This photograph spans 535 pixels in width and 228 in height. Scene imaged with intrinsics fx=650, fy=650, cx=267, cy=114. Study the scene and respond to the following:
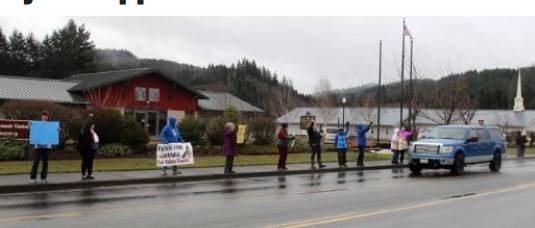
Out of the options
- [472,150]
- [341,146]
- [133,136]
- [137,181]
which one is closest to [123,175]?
[137,181]

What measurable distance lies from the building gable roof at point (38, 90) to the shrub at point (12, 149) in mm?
23688

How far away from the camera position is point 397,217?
1077cm

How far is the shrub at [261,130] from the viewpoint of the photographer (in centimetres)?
3250

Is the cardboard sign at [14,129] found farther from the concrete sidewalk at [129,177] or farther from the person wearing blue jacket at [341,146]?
the person wearing blue jacket at [341,146]

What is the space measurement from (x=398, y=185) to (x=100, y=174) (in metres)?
8.02

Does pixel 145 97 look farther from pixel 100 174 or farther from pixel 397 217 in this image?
pixel 397 217

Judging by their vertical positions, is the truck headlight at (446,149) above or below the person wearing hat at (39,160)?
above

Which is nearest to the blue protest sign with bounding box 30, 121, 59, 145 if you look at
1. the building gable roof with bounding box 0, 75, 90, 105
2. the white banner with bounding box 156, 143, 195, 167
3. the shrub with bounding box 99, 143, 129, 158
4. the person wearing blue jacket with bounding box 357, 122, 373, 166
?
the white banner with bounding box 156, 143, 195, 167

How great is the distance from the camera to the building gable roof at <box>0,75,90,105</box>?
151 feet

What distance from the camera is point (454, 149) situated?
21.5 m

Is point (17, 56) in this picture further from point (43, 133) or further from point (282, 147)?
point (43, 133)

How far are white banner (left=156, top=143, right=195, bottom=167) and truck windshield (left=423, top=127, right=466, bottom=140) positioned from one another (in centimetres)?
880

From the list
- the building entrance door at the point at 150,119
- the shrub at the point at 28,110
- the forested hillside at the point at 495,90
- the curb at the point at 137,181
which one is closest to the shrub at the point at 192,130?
the shrub at the point at 28,110

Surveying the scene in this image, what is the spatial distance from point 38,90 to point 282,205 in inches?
1598
